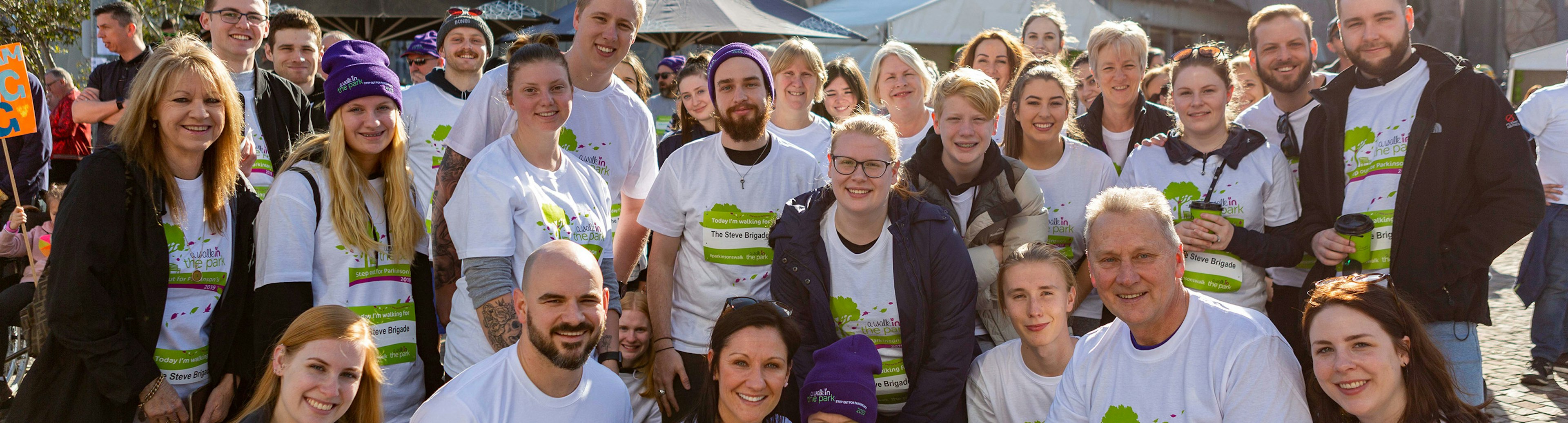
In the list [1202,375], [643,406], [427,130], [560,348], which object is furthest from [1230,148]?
[427,130]

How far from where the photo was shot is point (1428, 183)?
11.6ft

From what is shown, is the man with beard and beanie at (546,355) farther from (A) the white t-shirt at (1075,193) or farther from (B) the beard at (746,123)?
(A) the white t-shirt at (1075,193)

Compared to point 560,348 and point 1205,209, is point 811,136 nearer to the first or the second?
point 1205,209

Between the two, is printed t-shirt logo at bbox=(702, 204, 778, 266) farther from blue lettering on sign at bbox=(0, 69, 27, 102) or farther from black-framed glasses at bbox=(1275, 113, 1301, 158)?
blue lettering on sign at bbox=(0, 69, 27, 102)

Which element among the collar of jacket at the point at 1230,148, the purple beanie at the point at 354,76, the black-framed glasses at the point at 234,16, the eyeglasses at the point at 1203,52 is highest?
the black-framed glasses at the point at 234,16

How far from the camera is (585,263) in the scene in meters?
2.96

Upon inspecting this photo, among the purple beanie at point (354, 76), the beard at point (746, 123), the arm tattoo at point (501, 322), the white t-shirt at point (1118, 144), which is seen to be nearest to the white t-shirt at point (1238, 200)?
the white t-shirt at point (1118, 144)

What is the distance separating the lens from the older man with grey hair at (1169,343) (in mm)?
2715

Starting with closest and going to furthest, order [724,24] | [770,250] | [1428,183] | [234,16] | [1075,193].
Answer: [1428,183] → [770,250] → [1075,193] → [234,16] → [724,24]

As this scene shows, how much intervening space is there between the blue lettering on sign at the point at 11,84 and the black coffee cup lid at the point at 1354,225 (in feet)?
17.7

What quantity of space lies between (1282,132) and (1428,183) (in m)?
0.74

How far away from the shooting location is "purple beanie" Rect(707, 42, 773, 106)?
3824 mm

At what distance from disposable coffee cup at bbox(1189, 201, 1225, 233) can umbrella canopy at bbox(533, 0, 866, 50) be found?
24.3ft

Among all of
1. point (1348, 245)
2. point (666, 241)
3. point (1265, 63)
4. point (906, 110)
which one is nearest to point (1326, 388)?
point (1348, 245)
